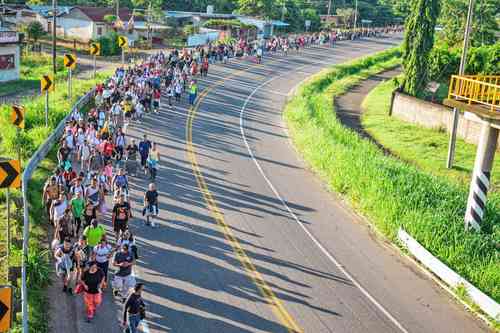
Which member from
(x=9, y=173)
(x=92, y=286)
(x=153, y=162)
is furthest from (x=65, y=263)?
(x=153, y=162)

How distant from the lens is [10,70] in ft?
158

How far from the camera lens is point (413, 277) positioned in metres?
17.8

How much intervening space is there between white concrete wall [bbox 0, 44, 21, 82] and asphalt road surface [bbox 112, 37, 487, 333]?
2106 centimetres

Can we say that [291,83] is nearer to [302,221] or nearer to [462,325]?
[302,221]

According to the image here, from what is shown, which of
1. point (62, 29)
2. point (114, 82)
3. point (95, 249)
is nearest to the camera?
point (95, 249)

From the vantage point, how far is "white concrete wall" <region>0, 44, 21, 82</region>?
154ft

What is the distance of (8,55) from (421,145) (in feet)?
101

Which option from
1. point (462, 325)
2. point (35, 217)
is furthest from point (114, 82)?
point (462, 325)

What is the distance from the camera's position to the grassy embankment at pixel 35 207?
14.0m

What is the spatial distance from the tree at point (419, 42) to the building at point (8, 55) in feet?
92.2

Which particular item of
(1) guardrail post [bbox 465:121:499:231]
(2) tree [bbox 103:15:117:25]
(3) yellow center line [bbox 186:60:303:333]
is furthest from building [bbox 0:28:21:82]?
(1) guardrail post [bbox 465:121:499:231]

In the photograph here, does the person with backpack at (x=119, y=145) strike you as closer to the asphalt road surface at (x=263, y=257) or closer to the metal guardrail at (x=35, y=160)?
the asphalt road surface at (x=263, y=257)

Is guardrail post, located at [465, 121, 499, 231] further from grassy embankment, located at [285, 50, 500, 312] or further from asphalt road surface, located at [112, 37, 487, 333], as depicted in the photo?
asphalt road surface, located at [112, 37, 487, 333]

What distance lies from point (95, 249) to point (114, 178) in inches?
236
